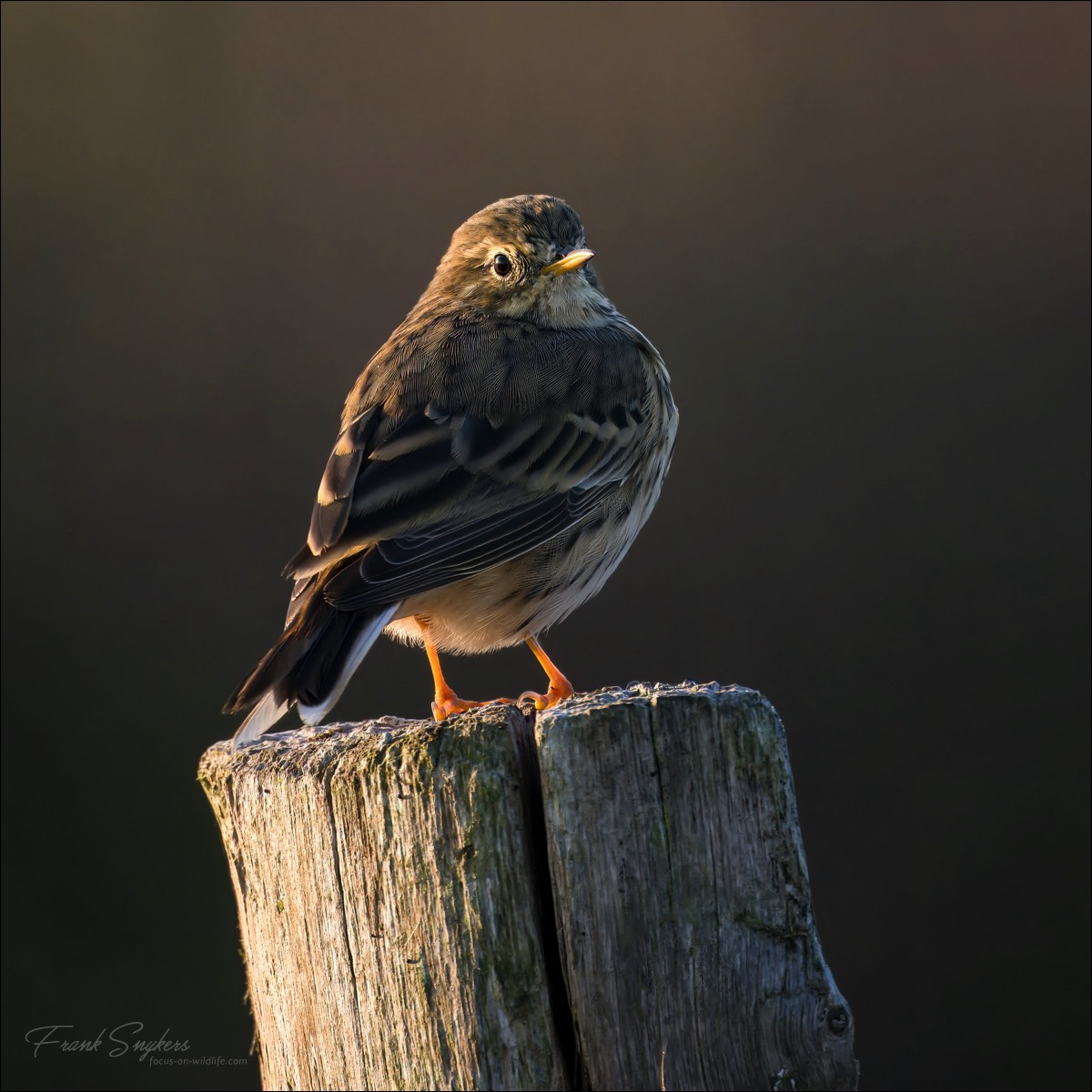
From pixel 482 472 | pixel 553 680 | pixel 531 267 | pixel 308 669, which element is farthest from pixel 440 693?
pixel 531 267

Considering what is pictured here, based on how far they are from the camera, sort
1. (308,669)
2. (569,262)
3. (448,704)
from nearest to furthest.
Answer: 1. (308,669)
2. (448,704)
3. (569,262)

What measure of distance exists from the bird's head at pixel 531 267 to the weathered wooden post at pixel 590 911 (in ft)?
7.13

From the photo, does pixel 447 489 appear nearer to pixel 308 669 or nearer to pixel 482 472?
pixel 482 472

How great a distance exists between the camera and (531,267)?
14.6 ft

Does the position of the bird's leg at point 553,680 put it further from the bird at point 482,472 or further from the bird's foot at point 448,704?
the bird's foot at point 448,704

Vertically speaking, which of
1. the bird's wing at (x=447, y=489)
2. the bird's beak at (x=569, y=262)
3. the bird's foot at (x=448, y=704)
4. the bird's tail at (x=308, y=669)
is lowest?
the bird's foot at (x=448, y=704)

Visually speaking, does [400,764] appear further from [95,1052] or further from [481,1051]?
[95,1052]

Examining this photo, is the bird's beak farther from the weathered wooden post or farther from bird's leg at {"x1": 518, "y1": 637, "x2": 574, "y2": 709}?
the weathered wooden post

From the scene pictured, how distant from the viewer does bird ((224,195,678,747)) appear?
3.31 m

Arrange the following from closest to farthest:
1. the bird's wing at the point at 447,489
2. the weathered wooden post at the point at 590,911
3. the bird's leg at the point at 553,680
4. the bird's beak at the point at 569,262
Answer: the weathered wooden post at the point at 590,911
the bird's wing at the point at 447,489
the bird's leg at the point at 553,680
the bird's beak at the point at 569,262

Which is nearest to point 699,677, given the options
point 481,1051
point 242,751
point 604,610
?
point 604,610

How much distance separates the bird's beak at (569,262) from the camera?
4.31 m

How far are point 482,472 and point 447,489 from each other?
134 mm

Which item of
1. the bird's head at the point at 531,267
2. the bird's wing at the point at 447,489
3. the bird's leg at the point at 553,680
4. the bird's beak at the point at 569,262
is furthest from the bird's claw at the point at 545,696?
the bird's beak at the point at 569,262
